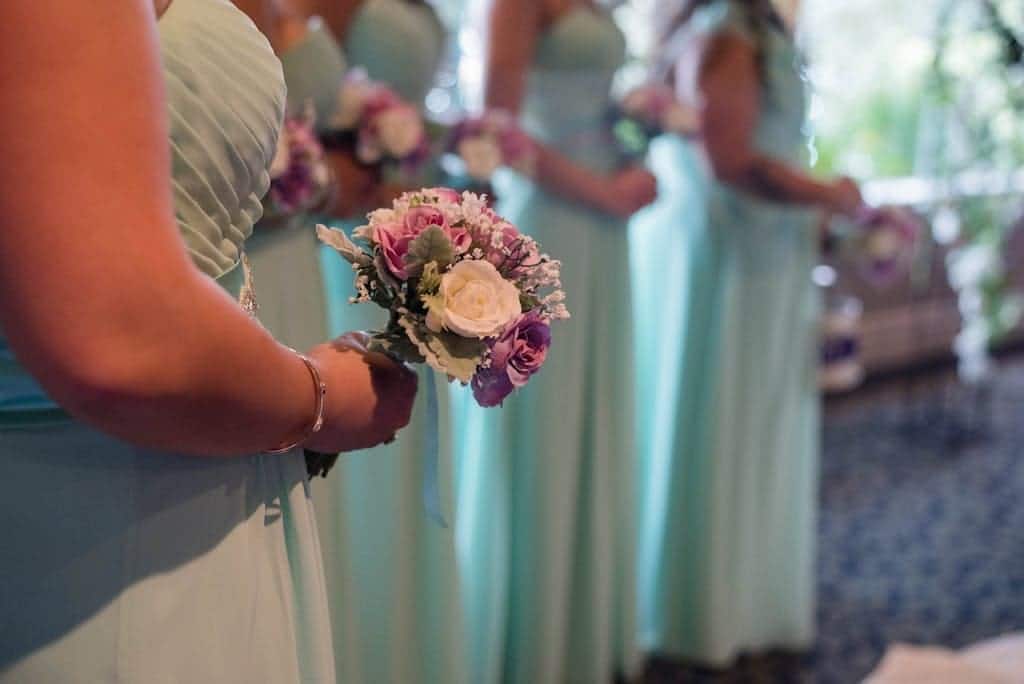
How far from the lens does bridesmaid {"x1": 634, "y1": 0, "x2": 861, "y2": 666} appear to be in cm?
267

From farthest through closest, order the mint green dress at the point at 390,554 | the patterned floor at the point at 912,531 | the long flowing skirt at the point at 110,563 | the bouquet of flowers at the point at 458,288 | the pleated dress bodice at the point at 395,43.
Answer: the patterned floor at the point at 912,531 < the pleated dress bodice at the point at 395,43 < the mint green dress at the point at 390,554 < the bouquet of flowers at the point at 458,288 < the long flowing skirt at the point at 110,563

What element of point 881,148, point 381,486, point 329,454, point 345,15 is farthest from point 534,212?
point 881,148

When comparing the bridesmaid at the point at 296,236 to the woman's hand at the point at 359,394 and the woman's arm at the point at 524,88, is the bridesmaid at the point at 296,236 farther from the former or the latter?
the woman's hand at the point at 359,394

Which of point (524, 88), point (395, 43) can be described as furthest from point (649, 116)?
point (395, 43)

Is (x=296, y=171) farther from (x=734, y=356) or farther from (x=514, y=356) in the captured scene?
(x=734, y=356)

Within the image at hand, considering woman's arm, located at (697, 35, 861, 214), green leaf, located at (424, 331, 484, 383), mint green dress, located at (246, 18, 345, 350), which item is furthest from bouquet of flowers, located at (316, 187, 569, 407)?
woman's arm, located at (697, 35, 861, 214)

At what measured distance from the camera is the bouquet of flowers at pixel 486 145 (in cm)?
212

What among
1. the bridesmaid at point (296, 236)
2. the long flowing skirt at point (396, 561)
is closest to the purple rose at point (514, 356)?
the bridesmaid at point (296, 236)

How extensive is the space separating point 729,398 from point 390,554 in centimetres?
116

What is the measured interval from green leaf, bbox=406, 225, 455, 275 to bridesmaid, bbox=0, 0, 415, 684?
10cm

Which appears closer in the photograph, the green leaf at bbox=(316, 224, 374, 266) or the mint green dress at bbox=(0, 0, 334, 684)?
the mint green dress at bbox=(0, 0, 334, 684)

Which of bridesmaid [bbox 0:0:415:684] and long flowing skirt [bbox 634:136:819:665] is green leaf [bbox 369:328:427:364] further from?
long flowing skirt [bbox 634:136:819:665]

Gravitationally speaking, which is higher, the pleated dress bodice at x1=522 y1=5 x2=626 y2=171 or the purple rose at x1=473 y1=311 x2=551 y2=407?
the pleated dress bodice at x1=522 y1=5 x2=626 y2=171

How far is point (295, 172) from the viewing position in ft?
5.51
